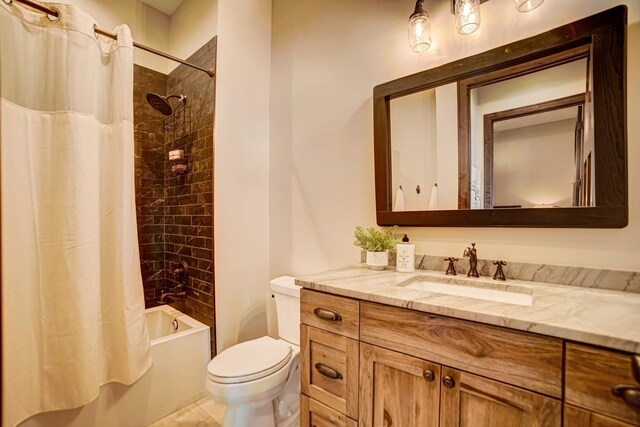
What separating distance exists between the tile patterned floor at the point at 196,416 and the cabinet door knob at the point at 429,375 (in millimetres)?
1380

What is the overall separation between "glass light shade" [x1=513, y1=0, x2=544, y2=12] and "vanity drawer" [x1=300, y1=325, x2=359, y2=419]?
58.6 inches

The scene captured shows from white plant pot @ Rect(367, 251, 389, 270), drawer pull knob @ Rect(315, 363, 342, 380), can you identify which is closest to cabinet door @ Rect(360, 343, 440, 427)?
drawer pull knob @ Rect(315, 363, 342, 380)

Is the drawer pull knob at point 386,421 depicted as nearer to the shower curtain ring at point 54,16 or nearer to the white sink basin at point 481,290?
the white sink basin at point 481,290

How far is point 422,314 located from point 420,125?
100 centimetres

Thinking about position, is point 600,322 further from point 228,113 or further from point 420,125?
point 228,113

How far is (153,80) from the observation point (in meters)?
2.52

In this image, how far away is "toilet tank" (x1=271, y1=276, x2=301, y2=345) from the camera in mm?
1743

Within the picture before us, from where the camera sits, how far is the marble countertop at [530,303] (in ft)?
2.45

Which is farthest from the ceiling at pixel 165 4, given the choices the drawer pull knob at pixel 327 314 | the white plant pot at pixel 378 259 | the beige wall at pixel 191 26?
the drawer pull knob at pixel 327 314

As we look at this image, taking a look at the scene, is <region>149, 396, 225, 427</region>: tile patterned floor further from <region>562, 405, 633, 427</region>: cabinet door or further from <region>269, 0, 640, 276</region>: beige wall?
<region>562, 405, 633, 427</region>: cabinet door

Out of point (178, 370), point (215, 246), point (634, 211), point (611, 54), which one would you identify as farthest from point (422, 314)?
point (178, 370)

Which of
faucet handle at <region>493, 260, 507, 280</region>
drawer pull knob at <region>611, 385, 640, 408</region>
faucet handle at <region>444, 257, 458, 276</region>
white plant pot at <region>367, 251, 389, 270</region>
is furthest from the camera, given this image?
white plant pot at <region>367, 251, 389, 270</region>

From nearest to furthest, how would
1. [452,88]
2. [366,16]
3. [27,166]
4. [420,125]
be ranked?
1. [27,166]
2. [452,88]
3. [420,125]
4. [366,16]

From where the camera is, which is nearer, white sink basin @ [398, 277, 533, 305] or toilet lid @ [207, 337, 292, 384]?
white sink basin @ [398, 277, 533, 305]
